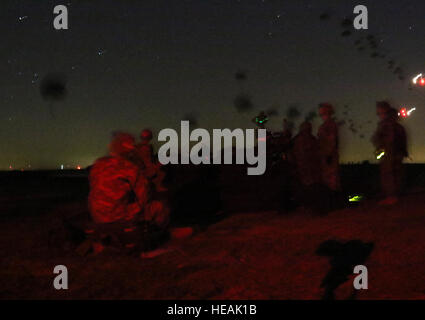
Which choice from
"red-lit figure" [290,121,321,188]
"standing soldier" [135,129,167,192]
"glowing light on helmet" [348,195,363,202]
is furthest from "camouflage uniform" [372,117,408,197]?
"standing soldier" [135,129,167,192]

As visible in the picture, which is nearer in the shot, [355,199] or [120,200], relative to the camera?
[120,200]

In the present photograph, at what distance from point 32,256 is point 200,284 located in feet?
11.1

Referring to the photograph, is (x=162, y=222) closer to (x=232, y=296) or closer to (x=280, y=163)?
(x=232, y=296)

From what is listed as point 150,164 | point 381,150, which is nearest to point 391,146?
point 381,150

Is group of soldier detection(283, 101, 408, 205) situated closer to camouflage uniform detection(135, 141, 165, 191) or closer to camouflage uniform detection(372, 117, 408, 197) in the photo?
camouflage uniform detection(372, 117, 408, 197)

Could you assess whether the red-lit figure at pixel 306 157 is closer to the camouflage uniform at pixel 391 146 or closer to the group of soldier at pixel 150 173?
the group of soldier at pixel 150 173

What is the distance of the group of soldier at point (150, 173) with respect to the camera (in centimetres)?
680

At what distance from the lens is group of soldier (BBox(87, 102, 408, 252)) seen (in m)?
6.80

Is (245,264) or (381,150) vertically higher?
(381,150)

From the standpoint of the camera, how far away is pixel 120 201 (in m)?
6.91

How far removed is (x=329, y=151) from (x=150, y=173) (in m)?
3.72

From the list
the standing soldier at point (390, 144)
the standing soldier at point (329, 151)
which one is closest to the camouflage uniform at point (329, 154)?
the standing soldier at point (329, 151)

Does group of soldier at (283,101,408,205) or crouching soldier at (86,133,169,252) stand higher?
group of soldier at (283,101,408,205)

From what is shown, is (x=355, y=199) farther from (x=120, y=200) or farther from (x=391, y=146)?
(x=120, y=200)
